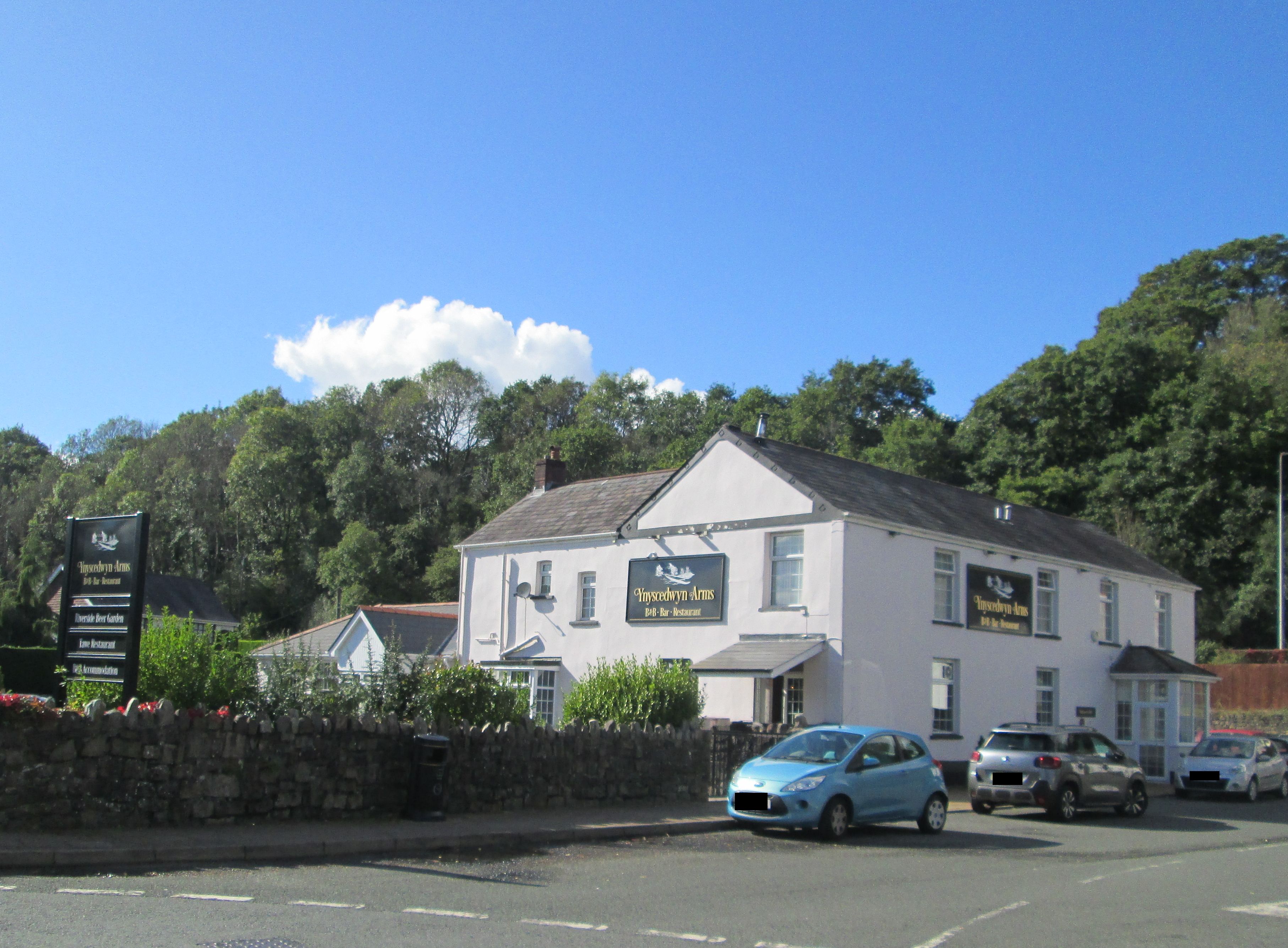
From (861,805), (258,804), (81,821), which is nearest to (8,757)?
(81,821)

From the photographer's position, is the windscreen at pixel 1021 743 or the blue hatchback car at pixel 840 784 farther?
the windscreen at pixel 1021 743

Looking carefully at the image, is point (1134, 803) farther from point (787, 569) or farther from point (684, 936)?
point (684, 936)

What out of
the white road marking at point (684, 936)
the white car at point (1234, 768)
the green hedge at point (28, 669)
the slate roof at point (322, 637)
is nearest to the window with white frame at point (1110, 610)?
the white car at point (1234, 768)

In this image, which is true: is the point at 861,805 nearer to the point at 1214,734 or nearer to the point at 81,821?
the point at 81,821

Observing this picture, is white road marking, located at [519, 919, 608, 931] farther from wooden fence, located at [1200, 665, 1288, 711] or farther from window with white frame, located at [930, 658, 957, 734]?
wooden fence, located at [1200, 665, 1288, 711]

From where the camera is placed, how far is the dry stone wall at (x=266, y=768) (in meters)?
11.6

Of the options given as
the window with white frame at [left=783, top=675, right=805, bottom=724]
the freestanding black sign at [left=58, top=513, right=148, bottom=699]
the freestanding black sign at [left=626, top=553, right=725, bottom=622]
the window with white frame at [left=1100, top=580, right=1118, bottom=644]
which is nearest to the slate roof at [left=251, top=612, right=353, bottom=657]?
the freestanding black sign at [left=626, top=553, right=725, bottom=622]

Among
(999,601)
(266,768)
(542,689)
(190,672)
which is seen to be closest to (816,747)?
(266,768)

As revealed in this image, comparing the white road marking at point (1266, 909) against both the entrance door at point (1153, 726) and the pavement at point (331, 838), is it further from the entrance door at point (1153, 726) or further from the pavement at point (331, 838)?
the entrance door at point (1153, 726)

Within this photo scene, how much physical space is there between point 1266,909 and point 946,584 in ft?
50.5

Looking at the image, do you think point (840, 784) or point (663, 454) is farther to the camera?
point (663, 454)

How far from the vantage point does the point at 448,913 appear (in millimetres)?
8742

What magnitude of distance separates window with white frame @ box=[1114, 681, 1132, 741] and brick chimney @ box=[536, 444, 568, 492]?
1680 centimetres

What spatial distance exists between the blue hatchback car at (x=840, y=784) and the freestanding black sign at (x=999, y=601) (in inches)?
390
